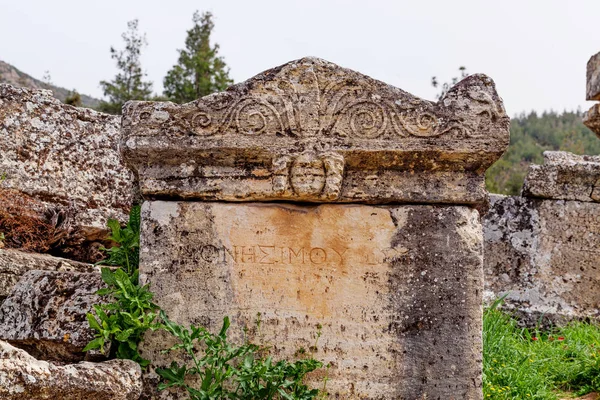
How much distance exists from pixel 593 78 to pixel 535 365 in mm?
2042

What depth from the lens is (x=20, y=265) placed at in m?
4.30

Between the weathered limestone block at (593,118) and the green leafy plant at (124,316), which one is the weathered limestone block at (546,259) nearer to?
the weathered limestone block at (593,118)

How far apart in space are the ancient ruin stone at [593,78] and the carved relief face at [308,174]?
2727mm

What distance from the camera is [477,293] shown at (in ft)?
11.3

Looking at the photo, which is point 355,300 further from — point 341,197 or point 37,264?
point 37,264

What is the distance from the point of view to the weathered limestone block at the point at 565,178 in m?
6.67

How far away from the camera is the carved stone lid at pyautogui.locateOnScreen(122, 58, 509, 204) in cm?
343

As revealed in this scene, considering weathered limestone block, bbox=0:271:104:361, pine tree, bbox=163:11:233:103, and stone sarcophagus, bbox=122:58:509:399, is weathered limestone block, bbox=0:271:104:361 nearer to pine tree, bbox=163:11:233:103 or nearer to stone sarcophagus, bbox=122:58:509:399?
stone sarcophagus, bbox=122:58:509:399

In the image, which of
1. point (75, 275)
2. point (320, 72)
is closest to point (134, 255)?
point (75, 275)

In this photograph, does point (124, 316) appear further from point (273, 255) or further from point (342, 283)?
point (342, 283)

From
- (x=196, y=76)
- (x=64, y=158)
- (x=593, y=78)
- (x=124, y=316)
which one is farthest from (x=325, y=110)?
(x=196, y=76)

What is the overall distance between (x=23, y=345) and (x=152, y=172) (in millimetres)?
971

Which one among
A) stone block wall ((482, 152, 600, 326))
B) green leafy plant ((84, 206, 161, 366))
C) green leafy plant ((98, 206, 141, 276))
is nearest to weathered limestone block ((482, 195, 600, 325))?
stone block wall ((482, 152, 600, 326))

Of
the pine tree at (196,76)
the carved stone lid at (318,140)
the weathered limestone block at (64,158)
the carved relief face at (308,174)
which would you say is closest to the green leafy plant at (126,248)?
the carved stone lid at (318,140)
